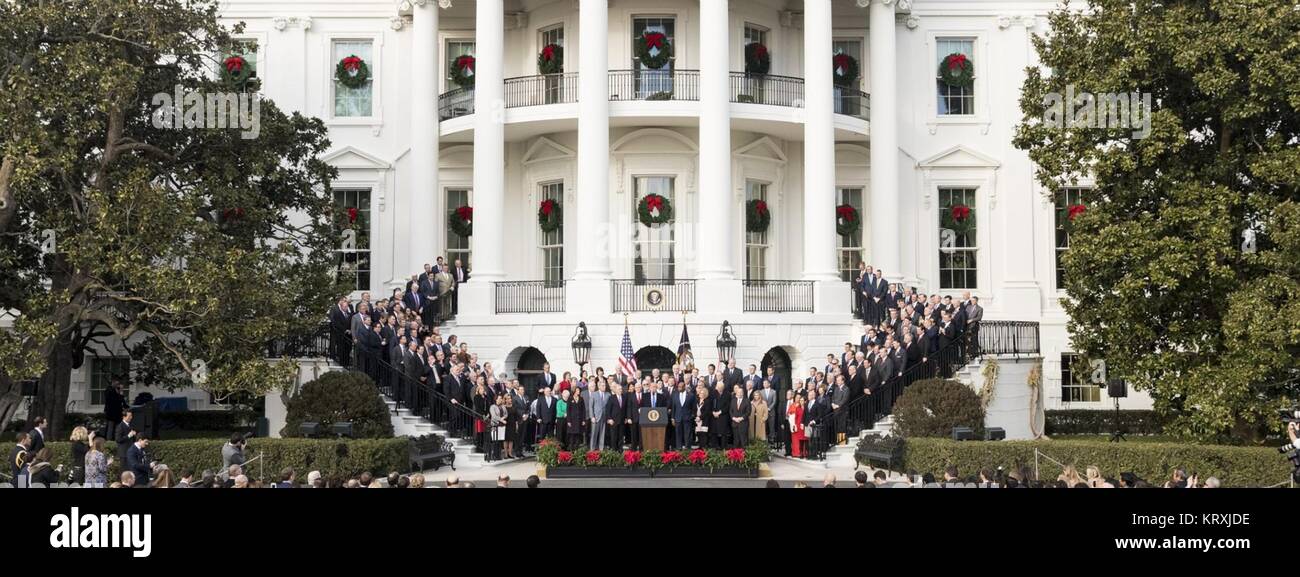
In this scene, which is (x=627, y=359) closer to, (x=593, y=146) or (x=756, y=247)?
(x=593, y=146)

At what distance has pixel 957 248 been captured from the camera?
115ft

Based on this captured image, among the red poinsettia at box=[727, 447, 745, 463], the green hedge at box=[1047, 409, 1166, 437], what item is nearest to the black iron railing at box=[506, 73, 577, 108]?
the red poinsettia at box=[727, 447, 745, 463]

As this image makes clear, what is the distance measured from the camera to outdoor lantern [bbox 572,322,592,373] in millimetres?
28172

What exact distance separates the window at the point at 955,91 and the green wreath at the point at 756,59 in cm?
515

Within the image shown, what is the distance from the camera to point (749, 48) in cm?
3322

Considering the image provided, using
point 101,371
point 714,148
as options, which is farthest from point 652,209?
point 101,371

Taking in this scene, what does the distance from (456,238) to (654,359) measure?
323 inches

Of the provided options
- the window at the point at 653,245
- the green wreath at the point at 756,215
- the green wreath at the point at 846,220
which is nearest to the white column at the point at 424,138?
the window at the point at 653,245

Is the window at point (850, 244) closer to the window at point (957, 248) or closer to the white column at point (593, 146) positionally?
the window at point (957, 248)

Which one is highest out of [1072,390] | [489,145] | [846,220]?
[489,145]

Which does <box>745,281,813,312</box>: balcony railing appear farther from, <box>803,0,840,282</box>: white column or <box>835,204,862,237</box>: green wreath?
<box>835,204,862,237</box>: green wreath

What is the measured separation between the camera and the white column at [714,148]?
29406 millimetres
